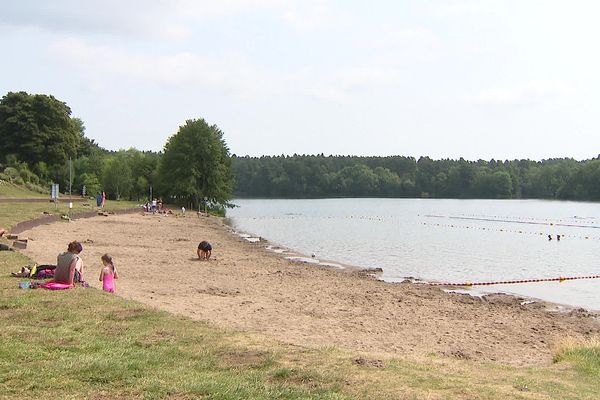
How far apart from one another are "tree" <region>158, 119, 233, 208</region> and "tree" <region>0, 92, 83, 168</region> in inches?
531

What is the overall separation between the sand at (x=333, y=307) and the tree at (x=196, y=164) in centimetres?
5379

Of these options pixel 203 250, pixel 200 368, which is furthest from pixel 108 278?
pixel 203 250

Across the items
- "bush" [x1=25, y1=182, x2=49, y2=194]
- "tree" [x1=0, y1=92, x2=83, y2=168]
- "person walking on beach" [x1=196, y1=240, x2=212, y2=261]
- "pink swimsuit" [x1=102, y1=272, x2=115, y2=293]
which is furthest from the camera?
"tree" [x1=0, y1=92, x2=83, y2=168]

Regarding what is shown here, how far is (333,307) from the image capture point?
58.9 feet

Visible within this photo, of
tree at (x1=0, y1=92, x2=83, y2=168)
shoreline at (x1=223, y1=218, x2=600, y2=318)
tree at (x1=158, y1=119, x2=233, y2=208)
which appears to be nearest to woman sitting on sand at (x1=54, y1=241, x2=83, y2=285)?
shoreline at (x1=223, y1=218, x2=600, y2=318)

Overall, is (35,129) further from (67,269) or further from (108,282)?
(67,269)

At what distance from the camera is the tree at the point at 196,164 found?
82.6 metres

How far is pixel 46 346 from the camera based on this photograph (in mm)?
8539

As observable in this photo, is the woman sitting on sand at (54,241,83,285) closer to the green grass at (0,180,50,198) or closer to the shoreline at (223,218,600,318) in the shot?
the shoreline at (223,218,600,318)

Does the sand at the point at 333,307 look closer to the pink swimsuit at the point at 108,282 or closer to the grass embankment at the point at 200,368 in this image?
the pink swimsuit at the point at 108,282

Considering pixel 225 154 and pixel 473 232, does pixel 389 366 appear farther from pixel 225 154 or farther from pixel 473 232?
pixel 225 154

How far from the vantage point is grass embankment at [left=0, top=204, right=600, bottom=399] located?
6.99 m

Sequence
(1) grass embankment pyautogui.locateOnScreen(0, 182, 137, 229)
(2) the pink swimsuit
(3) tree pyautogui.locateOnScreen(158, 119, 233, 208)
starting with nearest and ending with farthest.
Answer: (2) the pink swimsuit < (1) grass embankment pyautogui.locateOnScreen(0, 182, 137, 229) < (3) tree pyautogui.locateOnScreen(158, 119, 233, 208)

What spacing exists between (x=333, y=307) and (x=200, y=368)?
10.3 m
